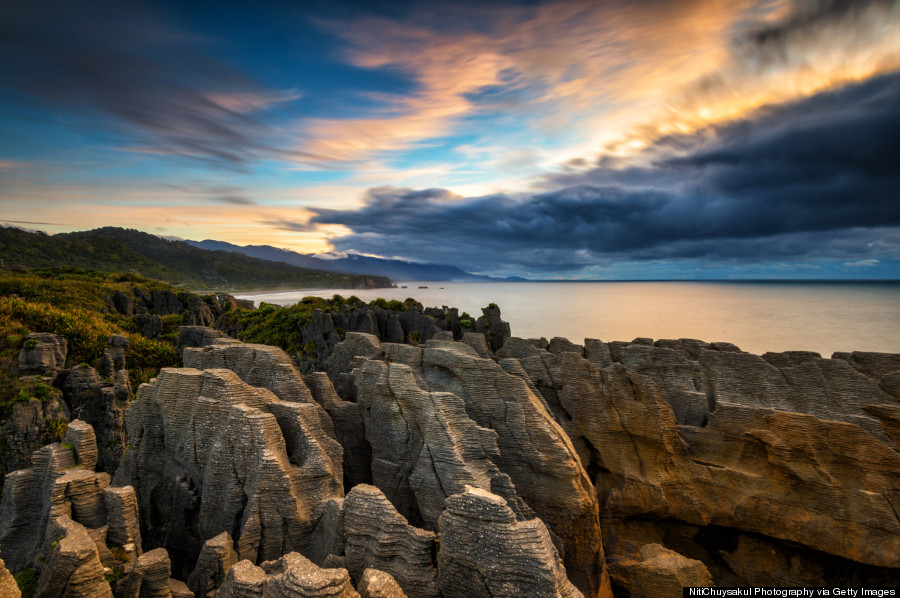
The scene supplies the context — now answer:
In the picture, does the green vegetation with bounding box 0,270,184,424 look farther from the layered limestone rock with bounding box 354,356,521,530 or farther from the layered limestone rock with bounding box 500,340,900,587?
the layered limestone rock with bounding box 500,340,900,587

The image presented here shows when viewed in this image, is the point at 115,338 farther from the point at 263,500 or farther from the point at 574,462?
the point at 574,462

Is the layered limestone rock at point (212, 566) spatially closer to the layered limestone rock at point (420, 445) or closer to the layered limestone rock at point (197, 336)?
the layered limestone rock at point (420, 445)

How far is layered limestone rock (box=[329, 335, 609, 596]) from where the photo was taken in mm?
13500

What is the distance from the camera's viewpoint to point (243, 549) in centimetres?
1200

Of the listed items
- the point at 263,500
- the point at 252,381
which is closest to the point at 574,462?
the point at 263,500

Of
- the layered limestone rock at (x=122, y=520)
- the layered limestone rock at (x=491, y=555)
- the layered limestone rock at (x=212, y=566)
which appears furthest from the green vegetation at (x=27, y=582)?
the layered limestone rock at (x=491, y=555)

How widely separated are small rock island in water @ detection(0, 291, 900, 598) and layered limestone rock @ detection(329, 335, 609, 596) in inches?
2.8

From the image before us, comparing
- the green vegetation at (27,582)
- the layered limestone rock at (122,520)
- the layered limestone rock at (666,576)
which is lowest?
the layered limestone rock at (666,576)

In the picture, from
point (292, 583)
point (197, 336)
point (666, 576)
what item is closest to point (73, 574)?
point (292, 583)

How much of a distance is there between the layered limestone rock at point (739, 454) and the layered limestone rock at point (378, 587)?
36.8ft

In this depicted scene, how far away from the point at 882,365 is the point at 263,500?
30.8 m

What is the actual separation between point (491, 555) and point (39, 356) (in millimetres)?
30322

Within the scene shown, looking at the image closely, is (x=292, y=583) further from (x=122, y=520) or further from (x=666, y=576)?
(x=666, y=576)

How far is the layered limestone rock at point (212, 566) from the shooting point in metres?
11.3
